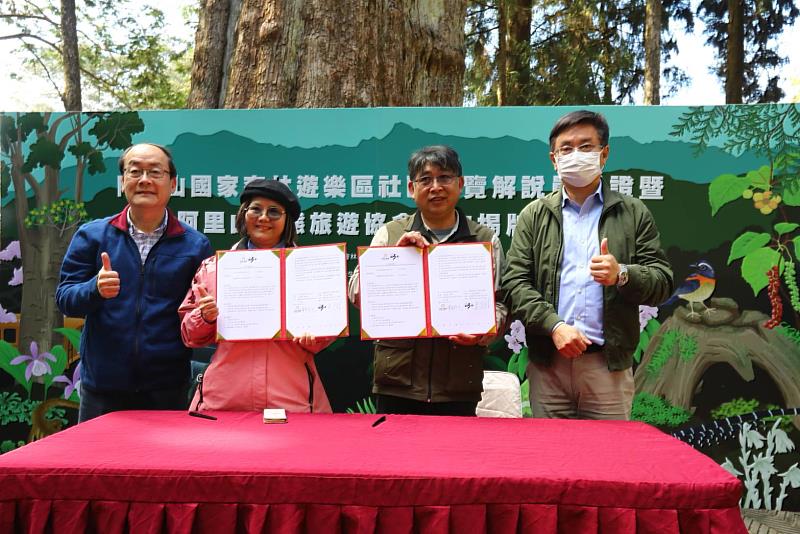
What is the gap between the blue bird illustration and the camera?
366cm

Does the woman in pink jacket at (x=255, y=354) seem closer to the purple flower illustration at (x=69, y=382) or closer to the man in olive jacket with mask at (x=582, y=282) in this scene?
the man in olive jacket with mask at (x=582, y=282)

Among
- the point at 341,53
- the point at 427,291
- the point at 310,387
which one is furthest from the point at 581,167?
the point at 341,53

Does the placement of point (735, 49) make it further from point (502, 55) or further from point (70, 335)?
point (70, 335)

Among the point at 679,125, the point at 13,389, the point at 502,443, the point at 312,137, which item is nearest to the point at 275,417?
the point at 502,443

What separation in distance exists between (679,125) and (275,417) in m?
2.74

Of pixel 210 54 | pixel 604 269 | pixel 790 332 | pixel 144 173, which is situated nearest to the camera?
pixel 604 269

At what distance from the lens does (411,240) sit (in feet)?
8.38

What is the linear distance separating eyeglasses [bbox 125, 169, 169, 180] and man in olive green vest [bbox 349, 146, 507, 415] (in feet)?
2.88

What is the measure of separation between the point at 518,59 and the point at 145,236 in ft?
34.7

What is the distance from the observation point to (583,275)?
8.34 ft

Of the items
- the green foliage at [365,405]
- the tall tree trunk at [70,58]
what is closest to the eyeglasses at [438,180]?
the green foliage at [365,405]

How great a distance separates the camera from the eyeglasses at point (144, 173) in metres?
2.61

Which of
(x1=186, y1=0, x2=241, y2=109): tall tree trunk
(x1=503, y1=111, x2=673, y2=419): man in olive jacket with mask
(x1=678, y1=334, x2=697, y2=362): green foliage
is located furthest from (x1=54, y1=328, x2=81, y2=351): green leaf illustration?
(x1=678, y1=334, x2=697, y2=362): green foliage

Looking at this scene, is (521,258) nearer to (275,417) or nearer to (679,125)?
(275,417)
